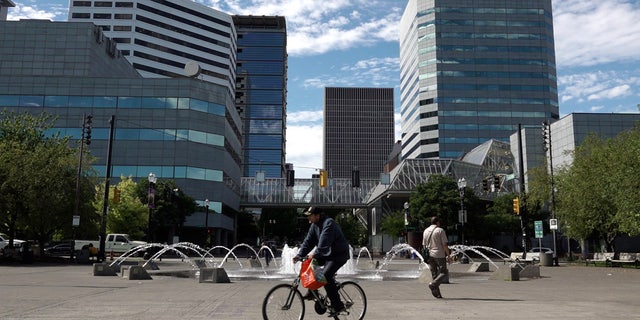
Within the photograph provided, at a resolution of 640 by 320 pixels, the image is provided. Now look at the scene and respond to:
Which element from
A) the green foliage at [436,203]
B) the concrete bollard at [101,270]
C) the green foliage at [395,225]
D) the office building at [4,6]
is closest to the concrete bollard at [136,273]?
the concrete bollard at [101,270]

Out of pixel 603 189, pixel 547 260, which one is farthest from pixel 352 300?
pixel 547 260

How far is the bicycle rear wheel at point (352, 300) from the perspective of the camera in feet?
24.1

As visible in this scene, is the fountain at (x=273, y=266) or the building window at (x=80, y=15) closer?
the fountain at (x=273, y=266)

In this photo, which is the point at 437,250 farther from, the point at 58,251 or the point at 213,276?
the point at 58,251

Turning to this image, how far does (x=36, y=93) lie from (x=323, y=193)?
44492mm

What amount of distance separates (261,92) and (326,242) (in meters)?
161

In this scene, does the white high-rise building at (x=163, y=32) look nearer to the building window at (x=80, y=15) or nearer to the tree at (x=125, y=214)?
the building window at (x=80, y=15)

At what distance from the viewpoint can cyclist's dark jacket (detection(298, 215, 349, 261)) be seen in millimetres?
7328

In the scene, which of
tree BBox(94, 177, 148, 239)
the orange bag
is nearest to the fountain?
the orange bag

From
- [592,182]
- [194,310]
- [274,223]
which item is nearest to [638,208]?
[592,182]

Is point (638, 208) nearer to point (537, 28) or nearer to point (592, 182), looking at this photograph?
point (592, 182)

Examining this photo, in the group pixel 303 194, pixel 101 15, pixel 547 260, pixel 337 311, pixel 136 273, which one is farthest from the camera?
pixel 101 15

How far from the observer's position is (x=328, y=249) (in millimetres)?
7344

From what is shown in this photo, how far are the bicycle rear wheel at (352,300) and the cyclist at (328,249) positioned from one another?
18cm
